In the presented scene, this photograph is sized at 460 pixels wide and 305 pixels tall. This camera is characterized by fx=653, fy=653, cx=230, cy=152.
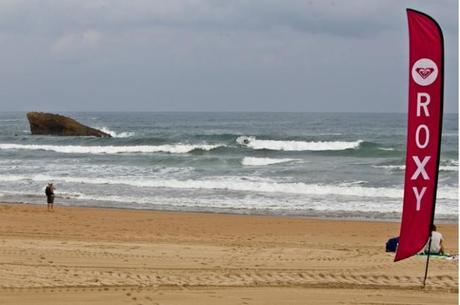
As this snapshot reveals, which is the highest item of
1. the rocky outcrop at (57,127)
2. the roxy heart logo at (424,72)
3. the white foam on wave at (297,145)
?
the roxy heart logo at (424,72)

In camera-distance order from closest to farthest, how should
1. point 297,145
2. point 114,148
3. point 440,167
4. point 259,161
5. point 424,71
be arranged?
point 424,71, point 440,167, point 259,161, point 114,148, point 297,145

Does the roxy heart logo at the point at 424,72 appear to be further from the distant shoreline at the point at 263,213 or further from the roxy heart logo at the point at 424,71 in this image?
the distant shoreline at the point at 263,213

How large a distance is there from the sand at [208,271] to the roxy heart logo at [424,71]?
A: 286 centimetres

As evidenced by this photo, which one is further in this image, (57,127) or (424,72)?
(57,127)

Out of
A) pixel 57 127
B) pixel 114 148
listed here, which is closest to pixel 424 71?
pixel 114 148

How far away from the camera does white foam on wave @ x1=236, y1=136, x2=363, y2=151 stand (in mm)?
46125

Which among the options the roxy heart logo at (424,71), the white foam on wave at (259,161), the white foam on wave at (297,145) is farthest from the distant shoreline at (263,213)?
the white foam on wave at (297,145)

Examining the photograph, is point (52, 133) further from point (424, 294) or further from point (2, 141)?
point (424, 294)

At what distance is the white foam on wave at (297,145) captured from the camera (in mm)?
46125

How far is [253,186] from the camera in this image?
25391mm

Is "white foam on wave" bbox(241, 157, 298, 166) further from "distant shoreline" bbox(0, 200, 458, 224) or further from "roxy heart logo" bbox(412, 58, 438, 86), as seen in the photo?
"roxy heart logo" bbox(412, 58, 438, 86)

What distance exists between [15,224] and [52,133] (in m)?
45.9

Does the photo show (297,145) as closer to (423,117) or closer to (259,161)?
(259,161)

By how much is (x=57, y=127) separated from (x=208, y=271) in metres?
53.1
